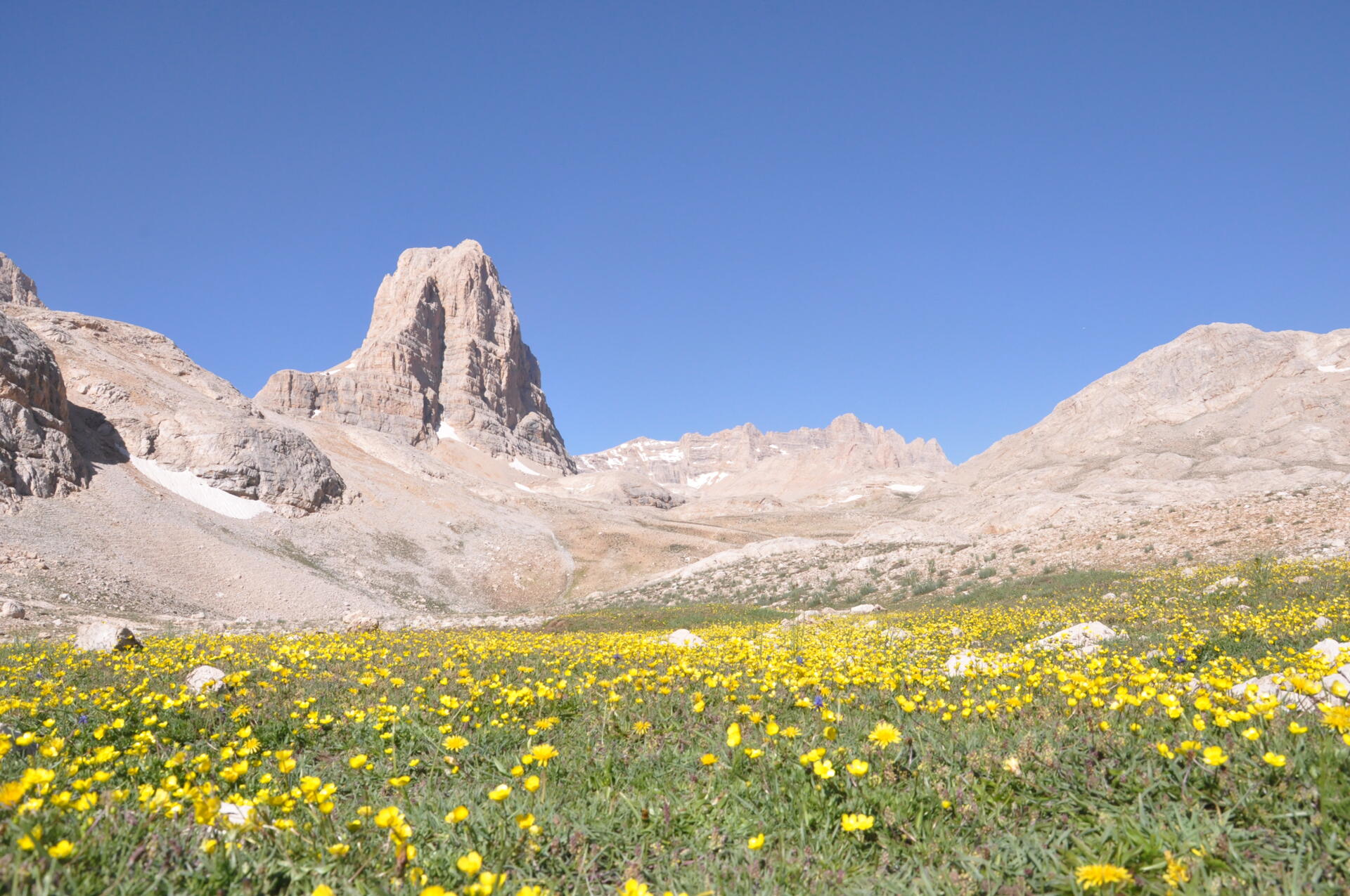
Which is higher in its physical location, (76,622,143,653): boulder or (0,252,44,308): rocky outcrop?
(0,252,44,308): rocky outcrop

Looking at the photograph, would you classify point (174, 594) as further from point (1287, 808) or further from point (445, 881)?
point (1287, 808)

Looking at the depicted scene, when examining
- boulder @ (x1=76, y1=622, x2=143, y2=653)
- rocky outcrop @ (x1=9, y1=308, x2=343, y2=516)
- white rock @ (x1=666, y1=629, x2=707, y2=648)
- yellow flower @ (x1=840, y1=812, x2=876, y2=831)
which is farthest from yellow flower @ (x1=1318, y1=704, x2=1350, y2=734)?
rocky outcrop @ (x1=9, y1=308, x2=343, y2=516)

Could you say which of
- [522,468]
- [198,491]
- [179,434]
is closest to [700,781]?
[198,491]

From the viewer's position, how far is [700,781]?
4445 mm

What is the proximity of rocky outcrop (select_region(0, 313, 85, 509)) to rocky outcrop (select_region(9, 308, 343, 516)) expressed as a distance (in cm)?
420

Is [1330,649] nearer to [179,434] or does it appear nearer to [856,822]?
[856,822]

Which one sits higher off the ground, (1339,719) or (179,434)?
(179,434)

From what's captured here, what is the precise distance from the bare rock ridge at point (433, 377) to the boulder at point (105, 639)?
148m

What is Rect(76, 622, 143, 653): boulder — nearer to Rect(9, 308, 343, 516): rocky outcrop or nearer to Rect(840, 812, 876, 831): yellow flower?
Rect(840, 812, 876, 831): yellow flower

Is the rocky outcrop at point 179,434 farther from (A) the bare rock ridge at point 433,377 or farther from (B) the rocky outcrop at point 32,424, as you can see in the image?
(A) the bare rock ridge at point 433,377

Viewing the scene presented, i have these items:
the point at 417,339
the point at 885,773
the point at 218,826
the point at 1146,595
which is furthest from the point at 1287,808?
the point at 417,339

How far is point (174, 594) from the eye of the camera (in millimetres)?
36188

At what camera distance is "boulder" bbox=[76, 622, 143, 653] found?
1183cm

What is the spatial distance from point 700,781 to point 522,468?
550 ft
